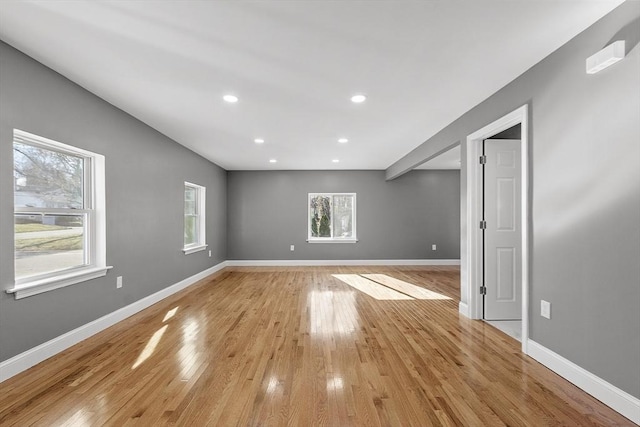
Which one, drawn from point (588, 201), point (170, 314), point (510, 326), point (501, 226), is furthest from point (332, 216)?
point (588, 201)

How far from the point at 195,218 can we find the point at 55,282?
3691 mm

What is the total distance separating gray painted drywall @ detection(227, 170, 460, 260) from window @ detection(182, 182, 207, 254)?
1470 millimetres

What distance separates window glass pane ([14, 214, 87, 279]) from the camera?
2.47m

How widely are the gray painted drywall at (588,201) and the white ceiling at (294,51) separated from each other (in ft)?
0.78

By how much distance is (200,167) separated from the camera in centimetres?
605

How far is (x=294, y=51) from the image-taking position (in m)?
2.25

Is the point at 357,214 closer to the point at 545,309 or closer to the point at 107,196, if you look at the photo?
the point at 545,309

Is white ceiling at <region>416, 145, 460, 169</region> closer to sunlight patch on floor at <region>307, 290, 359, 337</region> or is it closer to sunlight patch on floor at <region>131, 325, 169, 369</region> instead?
sunlight patch on floor at <region>307, 290, 359, 337</region>

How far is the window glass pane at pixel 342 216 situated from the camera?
7902 mm

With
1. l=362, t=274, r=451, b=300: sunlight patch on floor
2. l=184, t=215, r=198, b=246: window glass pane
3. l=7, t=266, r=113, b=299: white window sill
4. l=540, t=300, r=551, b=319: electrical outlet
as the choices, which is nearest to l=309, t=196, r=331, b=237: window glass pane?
l=362, t=274, r=451, b=300: sunlight patch on floor

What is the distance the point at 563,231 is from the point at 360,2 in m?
2.19

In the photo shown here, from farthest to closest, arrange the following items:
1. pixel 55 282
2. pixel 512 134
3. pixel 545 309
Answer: pixel 512 134 → pixel 55 282 → pixel 545 309

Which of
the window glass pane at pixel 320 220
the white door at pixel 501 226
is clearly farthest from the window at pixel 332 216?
the white door at pixel 501 226

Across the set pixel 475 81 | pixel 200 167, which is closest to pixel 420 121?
pixel 475 81
